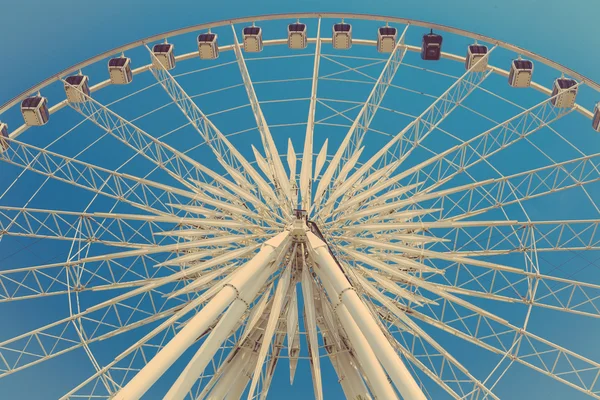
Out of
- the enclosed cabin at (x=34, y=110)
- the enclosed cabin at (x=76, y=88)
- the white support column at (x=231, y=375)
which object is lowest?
the white support column at (x=231, y=375)

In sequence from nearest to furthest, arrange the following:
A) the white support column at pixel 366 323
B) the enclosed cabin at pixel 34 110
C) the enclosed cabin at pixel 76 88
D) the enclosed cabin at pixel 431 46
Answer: the white support column at pixel 366 323 → the enclosed cabin at pixel 34 110 → the enclosed cabin at pixel 76 88 → the enclosed cabin at pixel 431 46

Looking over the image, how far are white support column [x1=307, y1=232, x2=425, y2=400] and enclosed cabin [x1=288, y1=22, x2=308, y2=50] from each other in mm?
17867

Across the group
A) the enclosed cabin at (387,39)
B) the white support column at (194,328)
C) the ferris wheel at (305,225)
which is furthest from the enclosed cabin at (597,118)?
the white support column at (194,328)

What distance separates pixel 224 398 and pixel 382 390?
28.5ft

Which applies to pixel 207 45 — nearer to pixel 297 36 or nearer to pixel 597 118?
pixel 297 36

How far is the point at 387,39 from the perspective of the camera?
111 feet

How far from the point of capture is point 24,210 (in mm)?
25359

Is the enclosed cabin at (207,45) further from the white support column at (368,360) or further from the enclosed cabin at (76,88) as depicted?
the white support column at (368,360)

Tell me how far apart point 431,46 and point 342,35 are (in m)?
4.88

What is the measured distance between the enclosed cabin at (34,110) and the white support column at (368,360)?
18752 mm

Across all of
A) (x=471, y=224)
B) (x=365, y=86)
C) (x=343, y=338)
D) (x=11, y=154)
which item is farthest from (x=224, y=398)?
(x=365, y=86)

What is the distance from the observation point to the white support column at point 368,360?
15781 mm

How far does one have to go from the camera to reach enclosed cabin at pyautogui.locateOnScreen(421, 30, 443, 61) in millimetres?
32344

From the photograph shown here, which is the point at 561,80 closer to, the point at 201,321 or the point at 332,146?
the point at 332,146
